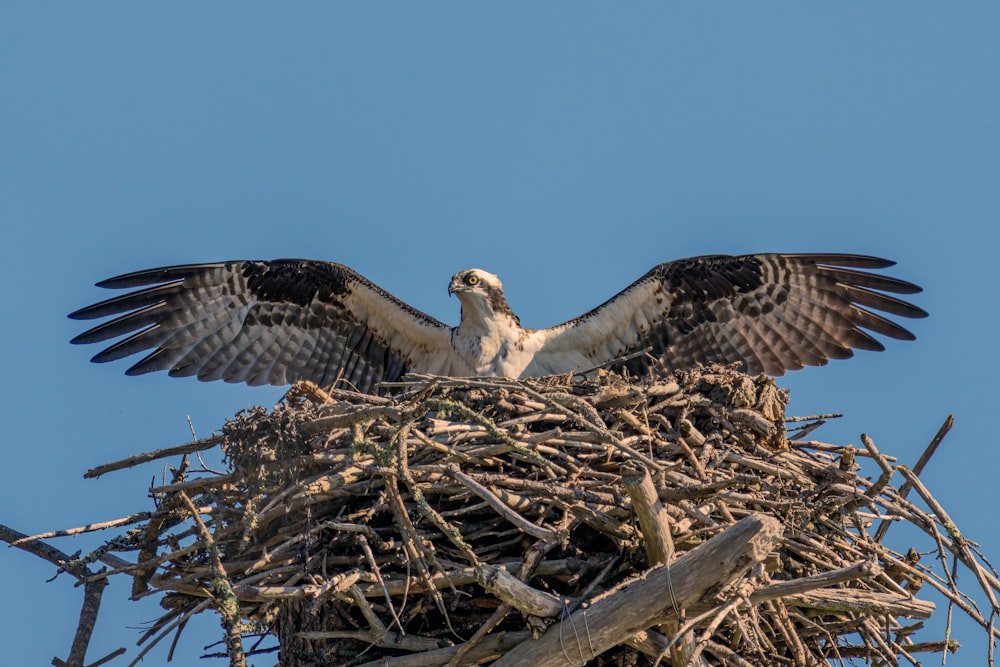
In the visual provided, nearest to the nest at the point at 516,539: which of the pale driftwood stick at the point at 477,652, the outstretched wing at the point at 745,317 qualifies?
the pale driftwood stick at the point at 477,652

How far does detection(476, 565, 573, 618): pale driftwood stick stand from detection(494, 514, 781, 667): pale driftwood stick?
85 millimetres

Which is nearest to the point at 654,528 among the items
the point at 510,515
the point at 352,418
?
the point at 510,515

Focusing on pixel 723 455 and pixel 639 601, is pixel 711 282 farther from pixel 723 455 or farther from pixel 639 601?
pixel 639 601

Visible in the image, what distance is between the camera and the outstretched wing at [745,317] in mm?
9172

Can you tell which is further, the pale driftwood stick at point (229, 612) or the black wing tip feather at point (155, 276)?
the black wing tip feather at point (155, 276)

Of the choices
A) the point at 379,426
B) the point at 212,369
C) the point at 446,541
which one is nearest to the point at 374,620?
the point at 446,541

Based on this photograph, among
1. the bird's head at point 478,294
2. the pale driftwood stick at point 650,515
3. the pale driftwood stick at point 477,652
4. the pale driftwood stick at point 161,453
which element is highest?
the bird's head at point 478,294

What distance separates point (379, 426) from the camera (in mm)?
6324

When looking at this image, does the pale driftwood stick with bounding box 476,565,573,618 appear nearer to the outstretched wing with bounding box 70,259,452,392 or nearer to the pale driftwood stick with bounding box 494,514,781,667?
the pale driftwood stick with bounding box 494,514,781,667

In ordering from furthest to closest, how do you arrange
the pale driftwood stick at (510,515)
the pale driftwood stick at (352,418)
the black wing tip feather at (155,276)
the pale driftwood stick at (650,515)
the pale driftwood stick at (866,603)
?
the black wing tip feather at (155,276) < the pale driftwood stick at (866,603) < the pale driftwood stick at (510,515) < the pale driftwood stick at (352,418) < the pale driftwood stick at (650,515)

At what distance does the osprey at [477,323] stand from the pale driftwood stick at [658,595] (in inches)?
149

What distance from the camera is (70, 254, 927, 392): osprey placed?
9.20 m

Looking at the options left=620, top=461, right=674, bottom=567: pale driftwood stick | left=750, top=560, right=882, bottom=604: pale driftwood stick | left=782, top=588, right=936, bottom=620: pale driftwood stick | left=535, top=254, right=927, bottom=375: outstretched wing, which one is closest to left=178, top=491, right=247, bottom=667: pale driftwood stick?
left=620, top=461, right=674, bottom=567: pale driftwood stick

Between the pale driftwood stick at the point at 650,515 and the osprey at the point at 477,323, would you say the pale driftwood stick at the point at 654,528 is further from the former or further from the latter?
the osprey at the point at 477,323
